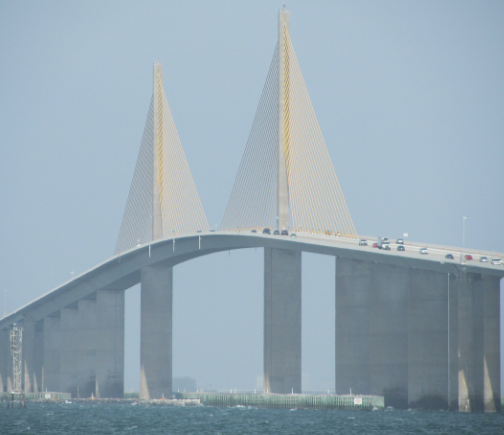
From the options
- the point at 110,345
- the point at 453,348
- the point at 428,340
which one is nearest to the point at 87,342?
the point at 110,345

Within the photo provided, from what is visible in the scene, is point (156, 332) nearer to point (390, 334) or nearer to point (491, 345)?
point (390, 334)

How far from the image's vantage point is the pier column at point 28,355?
134 m

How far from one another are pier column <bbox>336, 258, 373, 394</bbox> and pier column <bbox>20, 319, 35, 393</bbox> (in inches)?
2056

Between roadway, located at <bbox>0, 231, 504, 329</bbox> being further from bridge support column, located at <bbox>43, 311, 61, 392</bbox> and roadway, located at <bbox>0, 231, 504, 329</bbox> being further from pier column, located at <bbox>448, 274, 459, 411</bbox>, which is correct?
pier column, located at <bbox>448, 274, 459, 411</bbox>

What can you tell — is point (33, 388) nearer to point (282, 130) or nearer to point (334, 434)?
point (282, 130)

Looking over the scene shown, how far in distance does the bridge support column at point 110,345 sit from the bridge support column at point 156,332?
1085cm

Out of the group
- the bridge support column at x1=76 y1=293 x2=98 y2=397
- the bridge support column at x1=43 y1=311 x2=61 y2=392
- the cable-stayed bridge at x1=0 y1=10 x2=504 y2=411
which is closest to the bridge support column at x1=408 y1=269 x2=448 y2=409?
the cable-stayed bridge at x1=0 y1=10 x2=504 y2=411

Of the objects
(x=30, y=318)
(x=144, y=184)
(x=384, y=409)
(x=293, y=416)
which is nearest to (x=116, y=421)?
(x=293, y=416)

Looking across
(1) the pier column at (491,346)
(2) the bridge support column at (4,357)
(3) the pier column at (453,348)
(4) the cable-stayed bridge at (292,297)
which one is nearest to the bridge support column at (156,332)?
(4) the cable-stayed bridge at (292,297)

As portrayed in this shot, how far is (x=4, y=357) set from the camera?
144m

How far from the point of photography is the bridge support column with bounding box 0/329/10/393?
470ft

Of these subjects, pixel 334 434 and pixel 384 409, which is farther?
pixel 384 409

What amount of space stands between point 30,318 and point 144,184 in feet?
92.8

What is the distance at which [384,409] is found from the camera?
266 ft
